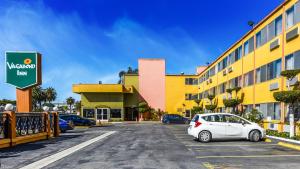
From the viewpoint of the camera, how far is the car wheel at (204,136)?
57.1 feet

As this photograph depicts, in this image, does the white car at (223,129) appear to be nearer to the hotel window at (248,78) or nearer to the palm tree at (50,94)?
the hotel window at (248,78)

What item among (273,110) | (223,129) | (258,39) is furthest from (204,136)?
(258,39)

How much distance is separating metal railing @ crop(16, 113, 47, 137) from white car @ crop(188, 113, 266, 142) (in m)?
9.04

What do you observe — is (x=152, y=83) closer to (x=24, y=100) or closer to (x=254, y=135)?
(x=24, y=100)

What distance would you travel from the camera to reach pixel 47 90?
8062 cm

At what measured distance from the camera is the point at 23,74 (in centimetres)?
2209

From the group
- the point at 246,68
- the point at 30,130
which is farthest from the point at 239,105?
the point at 30,130

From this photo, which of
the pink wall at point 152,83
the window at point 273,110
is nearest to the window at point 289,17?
the window at point 273,110

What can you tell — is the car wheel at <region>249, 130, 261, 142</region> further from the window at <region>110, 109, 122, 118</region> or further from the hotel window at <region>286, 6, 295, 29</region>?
the window at <region>110, 109, 122, 118</region>

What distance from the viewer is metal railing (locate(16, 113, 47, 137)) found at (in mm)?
17005

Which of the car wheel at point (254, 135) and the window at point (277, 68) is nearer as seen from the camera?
the car wheel at point (254, 135)

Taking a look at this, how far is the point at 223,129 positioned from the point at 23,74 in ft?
44.1

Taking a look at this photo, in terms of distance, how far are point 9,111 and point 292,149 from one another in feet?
43.2

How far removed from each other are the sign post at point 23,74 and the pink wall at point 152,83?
4232 centimetres
